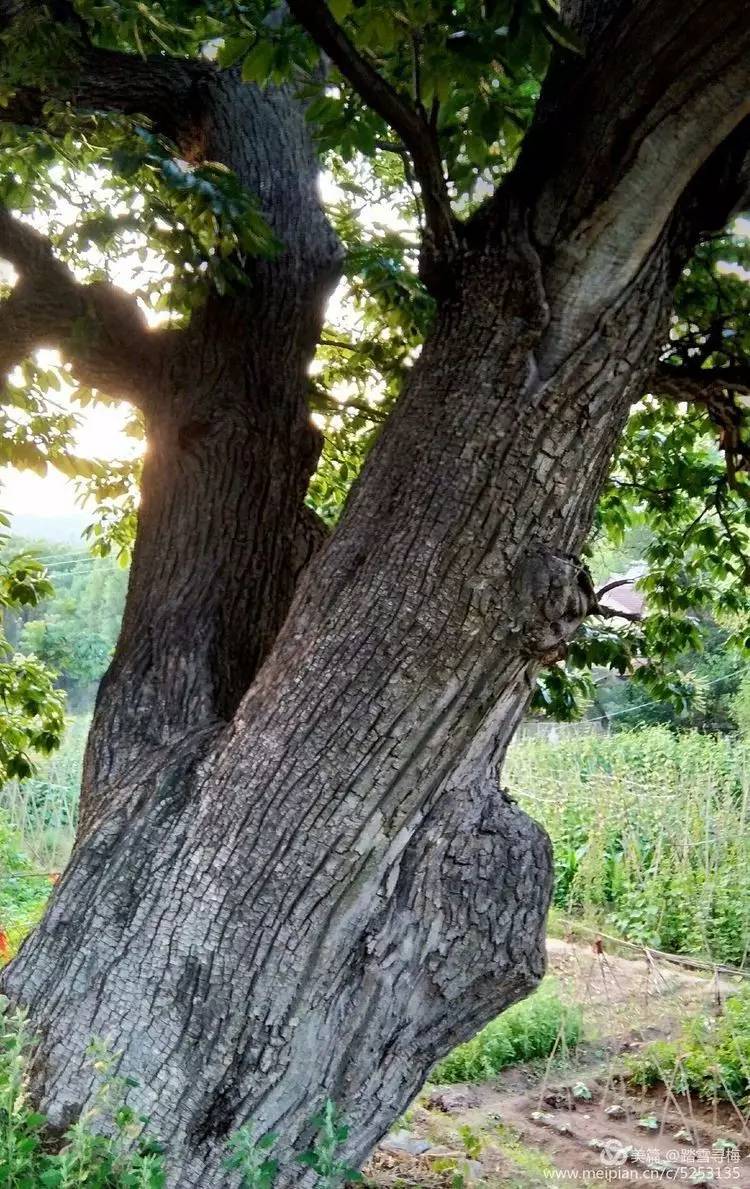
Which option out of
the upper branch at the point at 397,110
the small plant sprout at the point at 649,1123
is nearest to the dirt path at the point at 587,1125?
the small plant sprout at the point at 649,1123

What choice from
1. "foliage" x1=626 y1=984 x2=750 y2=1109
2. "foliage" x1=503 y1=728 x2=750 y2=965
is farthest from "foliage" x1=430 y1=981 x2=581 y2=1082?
"foliage" x1=503 y1=728 x2=750 y2=965

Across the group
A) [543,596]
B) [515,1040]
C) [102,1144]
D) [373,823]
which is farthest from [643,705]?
A: [102,1144]

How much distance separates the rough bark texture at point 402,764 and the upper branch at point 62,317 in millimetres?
1367

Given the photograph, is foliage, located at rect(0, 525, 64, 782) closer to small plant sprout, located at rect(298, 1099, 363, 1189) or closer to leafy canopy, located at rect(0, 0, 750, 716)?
leafy canopy, located at rect(0, 0, 750, 716)

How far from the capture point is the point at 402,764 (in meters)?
2.07

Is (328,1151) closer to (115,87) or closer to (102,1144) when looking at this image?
(102,1144)

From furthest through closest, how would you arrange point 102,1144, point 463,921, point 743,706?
point 743,706
point 463,921
point 102,1144

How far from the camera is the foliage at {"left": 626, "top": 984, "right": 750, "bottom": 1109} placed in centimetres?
489

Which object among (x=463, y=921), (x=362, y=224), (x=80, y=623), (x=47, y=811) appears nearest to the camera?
(x=463, y=921)

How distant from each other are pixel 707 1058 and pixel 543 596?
13.9ft

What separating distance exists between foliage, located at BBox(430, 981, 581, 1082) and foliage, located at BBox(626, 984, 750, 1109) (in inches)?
21.9

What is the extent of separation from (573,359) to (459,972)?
59.9 inches

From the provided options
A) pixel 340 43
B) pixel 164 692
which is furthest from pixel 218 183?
pixel 164 692

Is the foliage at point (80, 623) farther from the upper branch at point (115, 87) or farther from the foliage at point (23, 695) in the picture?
the upper branch at point (115, 87)
